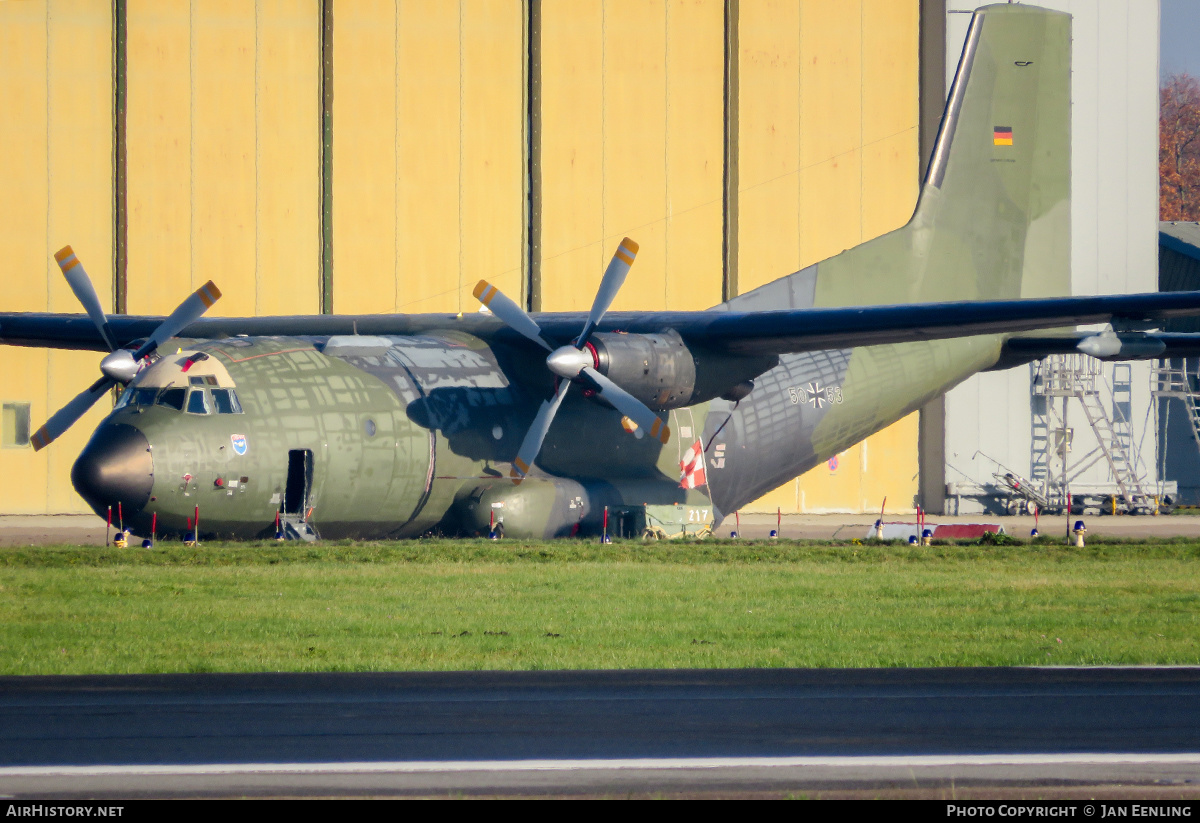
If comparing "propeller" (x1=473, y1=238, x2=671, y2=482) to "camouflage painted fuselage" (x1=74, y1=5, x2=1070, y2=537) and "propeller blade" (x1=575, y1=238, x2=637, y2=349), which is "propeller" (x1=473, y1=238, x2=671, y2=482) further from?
"camouflage painted fuselage" (x1=74, y1=5, x2=1070, y2=537)

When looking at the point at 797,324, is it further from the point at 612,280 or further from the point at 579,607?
the point at 579,607

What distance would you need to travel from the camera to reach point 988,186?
27.5 m

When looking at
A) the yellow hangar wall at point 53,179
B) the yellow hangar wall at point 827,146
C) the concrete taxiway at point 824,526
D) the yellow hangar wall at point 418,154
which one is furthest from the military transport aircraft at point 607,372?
the yellow hangar wall at point 53,179

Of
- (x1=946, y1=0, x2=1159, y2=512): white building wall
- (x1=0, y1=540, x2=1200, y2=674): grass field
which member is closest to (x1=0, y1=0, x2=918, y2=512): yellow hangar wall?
(x1=946, y1=0, x2=1159, y2=512): white building wall

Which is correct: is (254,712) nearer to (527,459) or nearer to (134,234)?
(527,459)

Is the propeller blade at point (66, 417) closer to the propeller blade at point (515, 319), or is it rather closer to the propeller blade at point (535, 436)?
the propeller blade at point (515, 319)

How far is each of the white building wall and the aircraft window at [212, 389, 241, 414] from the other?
23.4m

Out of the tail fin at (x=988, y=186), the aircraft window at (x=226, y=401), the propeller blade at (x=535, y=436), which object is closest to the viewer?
the aircraft window at (x=226, y=401)

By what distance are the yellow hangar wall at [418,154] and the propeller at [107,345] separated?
13229mm

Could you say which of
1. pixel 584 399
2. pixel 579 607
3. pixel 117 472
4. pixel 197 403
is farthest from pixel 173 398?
pixel 579 607

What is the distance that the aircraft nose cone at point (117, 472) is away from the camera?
17.4m

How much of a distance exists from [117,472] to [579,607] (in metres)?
6.74

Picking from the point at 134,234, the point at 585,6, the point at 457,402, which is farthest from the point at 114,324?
the point at 585,6

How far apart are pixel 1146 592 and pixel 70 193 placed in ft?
95.1
